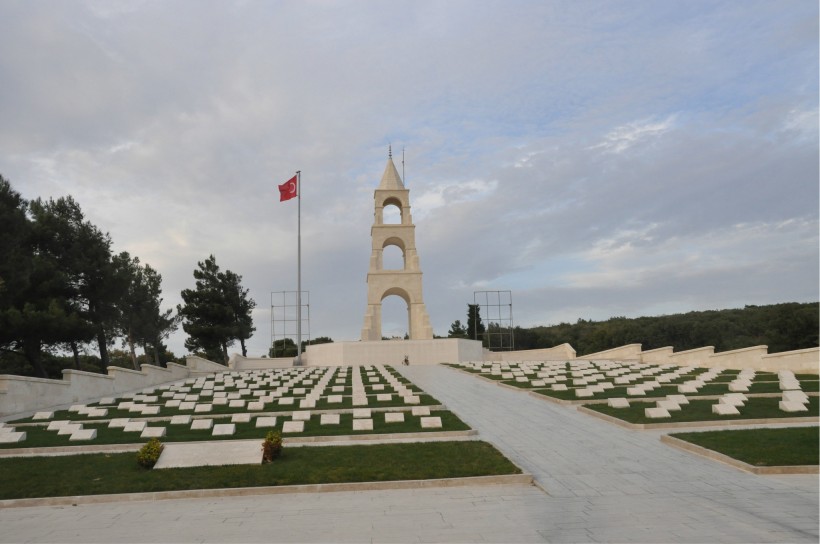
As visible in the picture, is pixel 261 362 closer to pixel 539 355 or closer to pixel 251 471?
pixel 539 355

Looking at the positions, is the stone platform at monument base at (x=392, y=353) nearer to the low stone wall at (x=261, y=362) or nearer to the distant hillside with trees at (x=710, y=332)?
the low stone wall at (x=261, y=362)

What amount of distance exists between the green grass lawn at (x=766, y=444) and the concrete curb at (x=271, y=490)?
370 cm

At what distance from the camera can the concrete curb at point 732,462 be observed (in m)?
8.40

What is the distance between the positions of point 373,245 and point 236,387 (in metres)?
23.6

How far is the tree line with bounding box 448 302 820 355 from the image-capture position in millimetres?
37688

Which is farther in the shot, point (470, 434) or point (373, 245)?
point (373, 245)

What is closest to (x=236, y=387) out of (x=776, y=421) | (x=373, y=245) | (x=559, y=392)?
(x=559, y=392)

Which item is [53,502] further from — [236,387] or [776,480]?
[236,387]

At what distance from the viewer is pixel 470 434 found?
1154 cm

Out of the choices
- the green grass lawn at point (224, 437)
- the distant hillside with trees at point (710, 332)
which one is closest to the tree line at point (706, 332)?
the distant hillside with trees at point (710, 332)

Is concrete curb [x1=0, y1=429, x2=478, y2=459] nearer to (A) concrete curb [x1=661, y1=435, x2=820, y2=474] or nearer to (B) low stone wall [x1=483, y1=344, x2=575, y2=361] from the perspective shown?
(A) concrete curb [x1=661, y1=435, x2=820, y2=474]

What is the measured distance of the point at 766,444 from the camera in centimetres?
980

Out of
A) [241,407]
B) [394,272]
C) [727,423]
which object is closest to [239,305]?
[394,272]

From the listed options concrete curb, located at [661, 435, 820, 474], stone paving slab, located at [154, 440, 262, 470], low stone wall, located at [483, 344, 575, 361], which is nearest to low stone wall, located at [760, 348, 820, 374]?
low stone wall, located at [483, 344, 575, 361]
